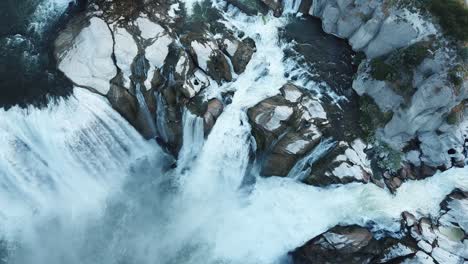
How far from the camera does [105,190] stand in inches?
623

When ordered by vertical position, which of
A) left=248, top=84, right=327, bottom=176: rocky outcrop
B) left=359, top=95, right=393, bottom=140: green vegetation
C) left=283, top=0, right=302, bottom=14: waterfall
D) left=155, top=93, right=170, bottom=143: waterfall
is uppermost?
left=283, top=0, right=302, bottom=14: waterfall

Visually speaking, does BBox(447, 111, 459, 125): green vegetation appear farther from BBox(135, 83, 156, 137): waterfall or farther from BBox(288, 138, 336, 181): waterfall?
BBox(135, 83, 156, 137): waterfall

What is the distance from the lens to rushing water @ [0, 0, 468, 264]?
1462 centimetres

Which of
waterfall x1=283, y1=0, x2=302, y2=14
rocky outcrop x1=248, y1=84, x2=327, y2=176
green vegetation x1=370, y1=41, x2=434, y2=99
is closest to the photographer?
rocky outcrop x1=248, y1=84, x2=327, y2=176

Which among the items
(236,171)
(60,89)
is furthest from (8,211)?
(236,171)

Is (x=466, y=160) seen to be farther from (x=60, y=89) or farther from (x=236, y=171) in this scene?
(x=60, y=89)

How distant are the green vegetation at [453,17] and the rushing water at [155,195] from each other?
558 cm

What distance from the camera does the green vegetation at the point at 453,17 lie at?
16.0m

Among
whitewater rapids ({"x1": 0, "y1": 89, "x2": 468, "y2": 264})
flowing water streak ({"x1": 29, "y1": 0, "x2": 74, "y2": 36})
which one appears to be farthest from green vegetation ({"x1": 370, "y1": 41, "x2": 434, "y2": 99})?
flowing water streak ({"x1": 29, "y1": 0, "x2": 74, "y2": 36})

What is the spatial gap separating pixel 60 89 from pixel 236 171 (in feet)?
23.8

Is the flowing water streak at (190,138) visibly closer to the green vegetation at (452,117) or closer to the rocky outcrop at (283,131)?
the rocky outcrop at (283,131)

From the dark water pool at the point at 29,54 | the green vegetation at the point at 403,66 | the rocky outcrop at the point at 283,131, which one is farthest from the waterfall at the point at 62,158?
the green vegetation at the point at 403,66

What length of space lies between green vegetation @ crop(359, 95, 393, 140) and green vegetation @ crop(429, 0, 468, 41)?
3851mm

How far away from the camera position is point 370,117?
676 inches
